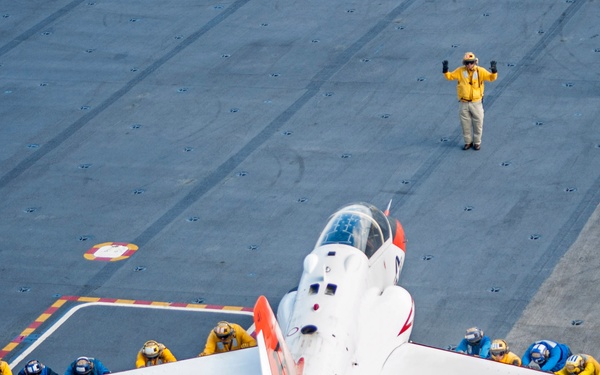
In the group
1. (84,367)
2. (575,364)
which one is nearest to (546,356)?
(575,364)

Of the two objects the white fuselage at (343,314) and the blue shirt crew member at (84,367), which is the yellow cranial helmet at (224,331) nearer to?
the white fuselage at (343,314)

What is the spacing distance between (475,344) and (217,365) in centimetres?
476

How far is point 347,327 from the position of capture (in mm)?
22812

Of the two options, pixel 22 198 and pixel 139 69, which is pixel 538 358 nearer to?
pixel 22 198

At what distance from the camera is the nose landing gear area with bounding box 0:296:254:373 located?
2630 centimetres

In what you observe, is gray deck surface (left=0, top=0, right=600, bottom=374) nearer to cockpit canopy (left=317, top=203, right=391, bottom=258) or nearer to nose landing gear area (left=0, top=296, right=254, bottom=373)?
nose landing gear area (left=0, top=296, right=254, bottom=373)

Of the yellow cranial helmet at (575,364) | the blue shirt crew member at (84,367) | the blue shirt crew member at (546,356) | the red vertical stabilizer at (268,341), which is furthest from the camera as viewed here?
the blue shirt crew member at (84,367)

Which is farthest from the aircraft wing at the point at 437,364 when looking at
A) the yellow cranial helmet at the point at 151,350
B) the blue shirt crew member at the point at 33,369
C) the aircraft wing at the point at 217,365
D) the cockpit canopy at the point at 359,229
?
the blue shirt crew member at the point at 33,369

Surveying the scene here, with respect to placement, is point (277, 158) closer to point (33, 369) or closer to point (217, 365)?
point (33, 369)

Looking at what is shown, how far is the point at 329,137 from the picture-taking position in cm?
3428

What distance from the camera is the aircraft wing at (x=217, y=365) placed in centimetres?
2220

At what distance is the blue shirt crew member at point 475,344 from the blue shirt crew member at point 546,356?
745 mm

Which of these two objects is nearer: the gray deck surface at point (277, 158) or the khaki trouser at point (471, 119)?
the gray deck surface at point (277, 158)

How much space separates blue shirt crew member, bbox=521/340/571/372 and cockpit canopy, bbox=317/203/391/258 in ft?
12.6
